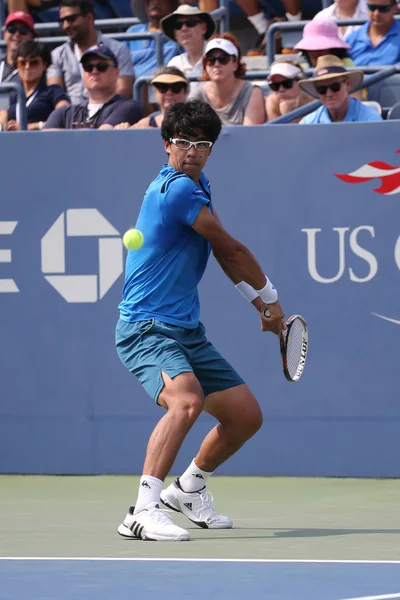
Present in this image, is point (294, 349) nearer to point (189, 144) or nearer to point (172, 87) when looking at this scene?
point (189, 144)

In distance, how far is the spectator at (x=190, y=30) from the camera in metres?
9.78

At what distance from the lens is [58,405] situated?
25.1 feet

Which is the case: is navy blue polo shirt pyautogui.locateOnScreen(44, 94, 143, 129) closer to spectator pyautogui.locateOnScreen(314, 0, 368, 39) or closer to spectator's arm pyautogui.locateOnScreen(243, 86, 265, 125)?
spectator's arm pyautogui.locateOnScreen(243, 86, 265, 125)

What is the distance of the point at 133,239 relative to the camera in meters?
5.36

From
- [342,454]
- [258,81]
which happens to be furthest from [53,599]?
[258,81]

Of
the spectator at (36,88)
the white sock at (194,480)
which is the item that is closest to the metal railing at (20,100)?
the spectator at (36,88)

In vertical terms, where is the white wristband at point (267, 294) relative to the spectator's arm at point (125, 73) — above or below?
below

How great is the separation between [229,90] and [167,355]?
3593mm

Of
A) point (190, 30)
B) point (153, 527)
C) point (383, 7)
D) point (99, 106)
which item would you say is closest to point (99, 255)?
point (99, 106)

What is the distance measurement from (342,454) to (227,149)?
1957 mm

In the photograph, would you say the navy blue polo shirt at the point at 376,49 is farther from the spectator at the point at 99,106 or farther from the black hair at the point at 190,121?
the black hair at the point at 190,121

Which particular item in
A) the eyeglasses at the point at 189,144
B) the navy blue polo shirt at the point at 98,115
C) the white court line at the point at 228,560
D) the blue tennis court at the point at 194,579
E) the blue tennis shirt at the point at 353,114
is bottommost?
the white court line at the point at 228,560

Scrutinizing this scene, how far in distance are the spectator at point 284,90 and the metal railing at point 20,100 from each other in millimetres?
1707

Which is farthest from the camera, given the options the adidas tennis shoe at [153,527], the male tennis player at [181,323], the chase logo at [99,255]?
the chase logo at [99,255]
